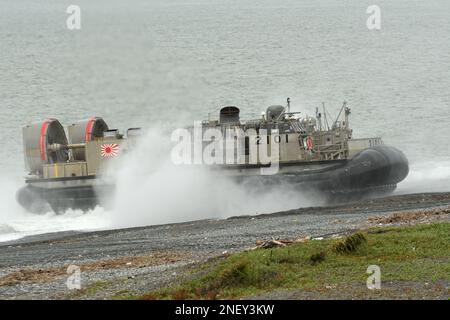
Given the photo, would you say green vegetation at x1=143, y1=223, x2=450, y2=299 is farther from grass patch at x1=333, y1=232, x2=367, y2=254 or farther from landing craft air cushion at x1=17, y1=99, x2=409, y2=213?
landing craft air cushion at x1=17, y1=99, x2=409, y2=213

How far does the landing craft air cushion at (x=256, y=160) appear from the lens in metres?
29.9

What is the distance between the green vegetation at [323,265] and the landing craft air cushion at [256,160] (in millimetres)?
12157

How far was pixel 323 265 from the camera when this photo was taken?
51.1ft

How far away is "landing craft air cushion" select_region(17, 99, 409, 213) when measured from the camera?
29.9 m

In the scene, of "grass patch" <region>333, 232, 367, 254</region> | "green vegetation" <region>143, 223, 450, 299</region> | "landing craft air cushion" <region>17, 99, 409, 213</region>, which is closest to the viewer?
"green vegetation" <region>143, 223, 450, 299</region>

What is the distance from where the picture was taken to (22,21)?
95500 mm

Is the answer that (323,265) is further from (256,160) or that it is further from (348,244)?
(256,160)

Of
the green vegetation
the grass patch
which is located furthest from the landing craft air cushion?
the grass patch

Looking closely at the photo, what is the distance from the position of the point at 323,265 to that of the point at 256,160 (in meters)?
15.0

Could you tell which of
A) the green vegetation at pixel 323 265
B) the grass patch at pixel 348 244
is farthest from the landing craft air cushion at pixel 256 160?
the grass patch at pixel 348 244

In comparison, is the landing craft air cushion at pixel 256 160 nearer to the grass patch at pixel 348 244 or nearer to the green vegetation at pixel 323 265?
the green vegetation at pixel 323 265

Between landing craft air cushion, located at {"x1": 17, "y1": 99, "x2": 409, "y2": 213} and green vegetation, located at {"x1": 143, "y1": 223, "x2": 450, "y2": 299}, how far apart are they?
12.2 m

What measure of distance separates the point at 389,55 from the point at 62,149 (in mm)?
51948

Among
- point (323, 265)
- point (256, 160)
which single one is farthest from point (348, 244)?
point (256, 160)
